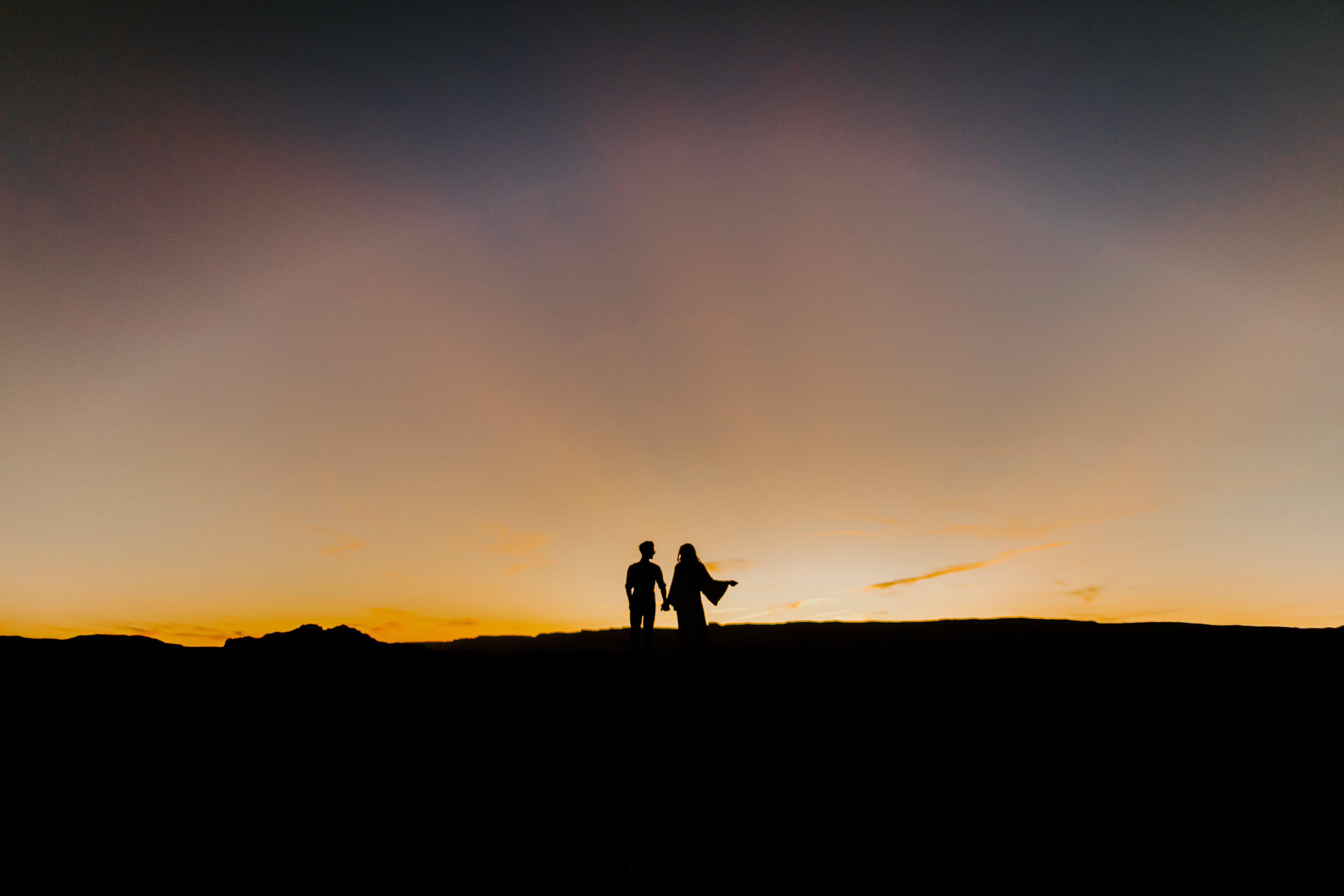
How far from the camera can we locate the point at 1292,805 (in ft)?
12.3

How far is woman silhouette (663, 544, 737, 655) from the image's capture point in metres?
10.0

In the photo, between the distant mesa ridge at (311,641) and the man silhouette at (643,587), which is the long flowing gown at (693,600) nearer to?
the man silhouette at (643,587)

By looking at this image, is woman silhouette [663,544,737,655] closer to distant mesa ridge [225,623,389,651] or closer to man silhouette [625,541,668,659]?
man silhouette [625,541,668,659]

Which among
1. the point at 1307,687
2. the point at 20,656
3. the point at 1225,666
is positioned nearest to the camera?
the point at 20,656

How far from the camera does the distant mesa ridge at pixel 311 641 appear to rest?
1795 centimetres

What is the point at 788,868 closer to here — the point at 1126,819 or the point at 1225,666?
the point at 1126,819

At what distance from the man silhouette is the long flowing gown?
242 millimetres

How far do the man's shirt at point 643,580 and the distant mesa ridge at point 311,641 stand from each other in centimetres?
978

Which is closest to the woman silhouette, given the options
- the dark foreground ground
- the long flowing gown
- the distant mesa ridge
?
the long flowing gown

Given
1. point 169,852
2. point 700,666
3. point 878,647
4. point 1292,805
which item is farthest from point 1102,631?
point 169,852

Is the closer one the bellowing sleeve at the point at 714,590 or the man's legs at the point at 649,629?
the man's legs at the point at 649,629

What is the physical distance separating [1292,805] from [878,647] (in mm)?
11314

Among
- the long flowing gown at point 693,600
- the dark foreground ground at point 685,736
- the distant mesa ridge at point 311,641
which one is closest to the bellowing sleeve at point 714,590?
the long flowing gown at point 693,600

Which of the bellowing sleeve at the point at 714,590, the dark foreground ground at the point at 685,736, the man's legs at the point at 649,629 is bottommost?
the dark foreground ground at the point at 685,736
